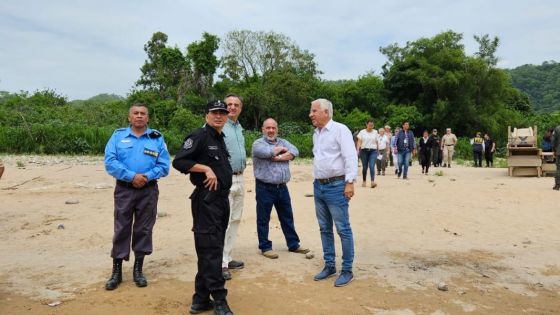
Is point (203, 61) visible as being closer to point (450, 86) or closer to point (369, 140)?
point (450, 86)

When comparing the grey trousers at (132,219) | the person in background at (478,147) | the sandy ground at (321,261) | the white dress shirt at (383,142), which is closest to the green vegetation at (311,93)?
the person in background at (478,147)

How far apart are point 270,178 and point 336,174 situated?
3.53ft

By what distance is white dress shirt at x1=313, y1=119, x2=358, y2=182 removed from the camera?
15.0ft

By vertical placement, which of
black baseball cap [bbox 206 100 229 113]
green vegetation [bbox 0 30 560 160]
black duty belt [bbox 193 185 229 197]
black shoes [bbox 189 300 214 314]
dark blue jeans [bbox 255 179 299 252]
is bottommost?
black shoes [bbox 189 300 214 314]

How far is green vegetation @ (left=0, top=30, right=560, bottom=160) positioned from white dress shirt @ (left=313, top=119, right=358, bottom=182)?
2320cm

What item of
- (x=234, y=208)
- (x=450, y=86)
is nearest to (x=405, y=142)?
(x=234, y=208)

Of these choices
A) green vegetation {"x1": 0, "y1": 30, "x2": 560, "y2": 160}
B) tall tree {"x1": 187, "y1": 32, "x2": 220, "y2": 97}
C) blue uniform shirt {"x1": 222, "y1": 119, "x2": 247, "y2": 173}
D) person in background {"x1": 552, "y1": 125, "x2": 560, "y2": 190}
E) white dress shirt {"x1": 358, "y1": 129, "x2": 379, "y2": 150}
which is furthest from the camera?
tall tree {"x1": 187, "y1": 32, "x2": 220, "y2": 97}

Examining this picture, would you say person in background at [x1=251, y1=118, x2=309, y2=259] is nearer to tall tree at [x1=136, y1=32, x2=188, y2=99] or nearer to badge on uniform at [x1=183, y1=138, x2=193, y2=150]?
badge on uniform at [x1=183, y1=138, x2=193, y2=150]

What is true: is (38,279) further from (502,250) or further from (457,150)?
(457,150)

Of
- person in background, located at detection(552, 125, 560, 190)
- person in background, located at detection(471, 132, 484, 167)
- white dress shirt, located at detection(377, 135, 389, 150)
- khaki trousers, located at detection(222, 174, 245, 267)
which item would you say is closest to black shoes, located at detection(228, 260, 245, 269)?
khaki trousers, located at detection(222, 174, 245, 267)

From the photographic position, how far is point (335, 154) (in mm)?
4680

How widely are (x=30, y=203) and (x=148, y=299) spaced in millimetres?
6025

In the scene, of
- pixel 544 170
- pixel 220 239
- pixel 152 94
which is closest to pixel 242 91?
pixel 152 94

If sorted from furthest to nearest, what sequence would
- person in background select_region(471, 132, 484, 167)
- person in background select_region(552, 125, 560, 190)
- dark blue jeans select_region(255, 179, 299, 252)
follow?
person in background select_region(471, 132, 484, 167)
person in background select_region(552, 125, 560, 190)
dark blue jeans select_region(255, 179, 299, 252)
